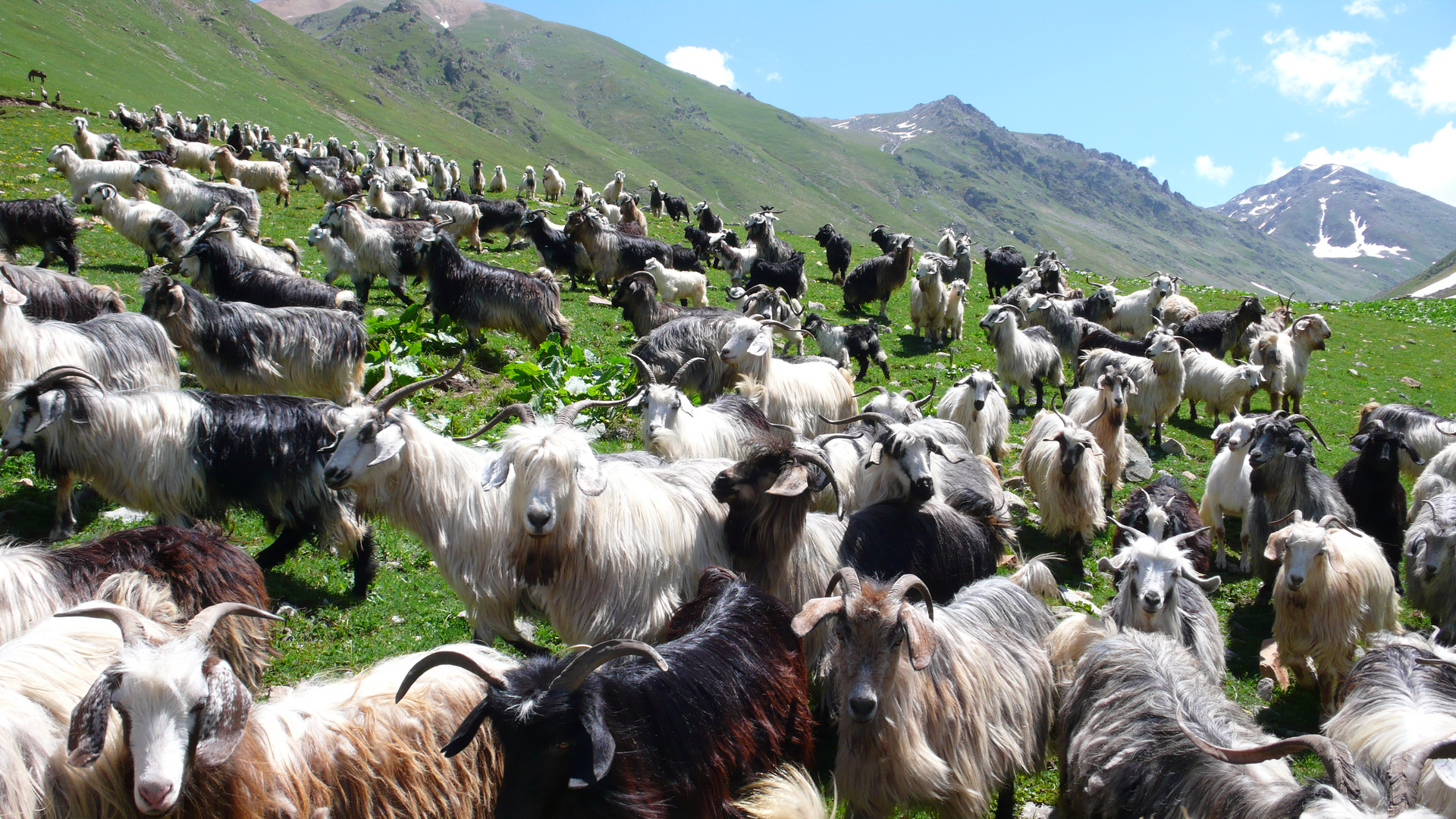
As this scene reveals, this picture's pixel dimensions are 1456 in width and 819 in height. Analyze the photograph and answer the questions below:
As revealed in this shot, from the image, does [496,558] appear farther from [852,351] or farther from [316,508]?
[852,351]

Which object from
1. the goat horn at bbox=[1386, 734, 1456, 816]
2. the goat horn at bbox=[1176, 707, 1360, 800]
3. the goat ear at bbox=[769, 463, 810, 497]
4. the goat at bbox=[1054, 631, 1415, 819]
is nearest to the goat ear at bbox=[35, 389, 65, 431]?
the goat ear at bbox=[769, 463, 810, 497]

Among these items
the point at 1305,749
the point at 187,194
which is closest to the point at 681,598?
the point at 1305,749

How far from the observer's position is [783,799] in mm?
3502

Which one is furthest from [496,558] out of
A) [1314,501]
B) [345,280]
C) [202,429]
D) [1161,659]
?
[345,280]

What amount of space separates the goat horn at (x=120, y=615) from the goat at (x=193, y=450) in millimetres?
3067

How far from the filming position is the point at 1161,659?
4152mm

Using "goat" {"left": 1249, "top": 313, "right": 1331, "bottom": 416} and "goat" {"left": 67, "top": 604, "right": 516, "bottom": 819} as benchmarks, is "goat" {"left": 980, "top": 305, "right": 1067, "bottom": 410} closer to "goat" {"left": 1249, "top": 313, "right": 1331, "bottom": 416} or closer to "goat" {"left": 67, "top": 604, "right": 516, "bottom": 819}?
"goat" {"left": 1249, "top": 313, "right": 1331, "bottom": 416}

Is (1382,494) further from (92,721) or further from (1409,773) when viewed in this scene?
(92,721)

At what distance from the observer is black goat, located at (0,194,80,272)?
12.3m

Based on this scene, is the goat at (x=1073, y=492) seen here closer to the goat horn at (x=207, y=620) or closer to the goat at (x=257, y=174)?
the goat horn at (x=207, y=620)

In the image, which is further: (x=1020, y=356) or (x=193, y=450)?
(x=1020, y=356)

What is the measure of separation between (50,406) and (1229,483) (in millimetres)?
11003

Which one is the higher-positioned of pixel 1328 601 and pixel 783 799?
pixel 1328 601

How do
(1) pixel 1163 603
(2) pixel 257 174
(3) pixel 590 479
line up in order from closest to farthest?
(3) pixel 590 479
(1) pixel 1163 603
(2) pixel 257 174
